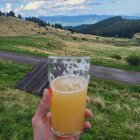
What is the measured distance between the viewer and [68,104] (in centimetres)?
309

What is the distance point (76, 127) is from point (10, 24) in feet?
395

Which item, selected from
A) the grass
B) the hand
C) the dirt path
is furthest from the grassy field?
the grass

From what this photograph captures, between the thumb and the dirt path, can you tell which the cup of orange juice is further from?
the dirt path

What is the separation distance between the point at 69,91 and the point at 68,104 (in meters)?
0.10

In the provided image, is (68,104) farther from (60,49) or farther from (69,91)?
(60,49)

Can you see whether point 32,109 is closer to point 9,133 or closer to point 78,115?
point 9,133

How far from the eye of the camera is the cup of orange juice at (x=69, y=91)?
311cm

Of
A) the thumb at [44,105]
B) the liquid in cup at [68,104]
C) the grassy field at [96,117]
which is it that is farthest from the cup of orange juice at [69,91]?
the grassy field at [96,117]

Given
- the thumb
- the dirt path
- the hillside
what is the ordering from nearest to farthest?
the thumb
the dirt path
the hillside

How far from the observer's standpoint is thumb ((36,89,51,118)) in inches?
133

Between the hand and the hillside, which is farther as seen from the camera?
the hillside

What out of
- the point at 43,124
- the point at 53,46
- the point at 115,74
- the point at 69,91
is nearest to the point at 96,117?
the point at 43,124

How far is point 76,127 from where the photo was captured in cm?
321

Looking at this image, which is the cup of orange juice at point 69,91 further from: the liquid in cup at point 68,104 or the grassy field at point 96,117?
the grassy field at point 96,117
